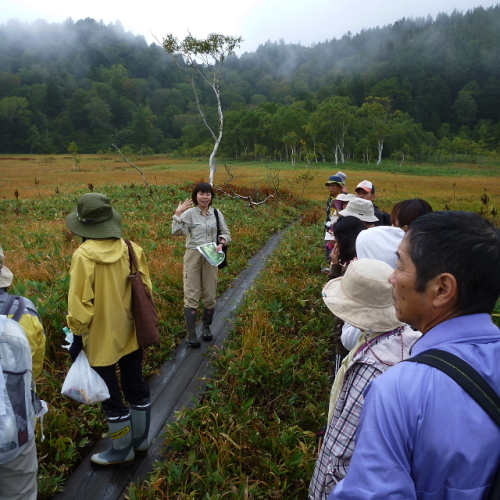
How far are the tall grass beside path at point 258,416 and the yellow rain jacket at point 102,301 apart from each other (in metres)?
0.98

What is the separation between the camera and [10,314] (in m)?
2.04

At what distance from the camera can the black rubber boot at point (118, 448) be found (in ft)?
9.02

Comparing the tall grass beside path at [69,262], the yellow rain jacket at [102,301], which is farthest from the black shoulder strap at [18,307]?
the tall grass beside path at [69,262]

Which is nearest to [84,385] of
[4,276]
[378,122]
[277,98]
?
[4,276]

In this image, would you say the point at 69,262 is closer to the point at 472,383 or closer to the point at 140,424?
the point at 140,424

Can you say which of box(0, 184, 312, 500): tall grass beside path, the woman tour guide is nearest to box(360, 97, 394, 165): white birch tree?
box(0, 184, 312, 500): tall grass beside path

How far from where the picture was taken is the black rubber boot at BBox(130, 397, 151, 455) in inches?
114

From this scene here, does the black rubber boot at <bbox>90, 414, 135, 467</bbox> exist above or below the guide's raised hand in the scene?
below

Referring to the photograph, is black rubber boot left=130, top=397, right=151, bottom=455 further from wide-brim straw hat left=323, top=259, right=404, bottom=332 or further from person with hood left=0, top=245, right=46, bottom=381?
wide-brim straw hat left=323, top=259, right=404, bottom=332

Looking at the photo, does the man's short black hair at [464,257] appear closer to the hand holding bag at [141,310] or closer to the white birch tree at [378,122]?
the hand holding bag at [141,310]

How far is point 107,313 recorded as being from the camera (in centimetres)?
260

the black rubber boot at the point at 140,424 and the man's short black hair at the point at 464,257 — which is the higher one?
the man's short black hair at the point at 464,257

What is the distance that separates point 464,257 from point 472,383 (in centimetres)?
38

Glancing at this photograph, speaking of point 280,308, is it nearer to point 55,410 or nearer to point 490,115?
point 55,410
